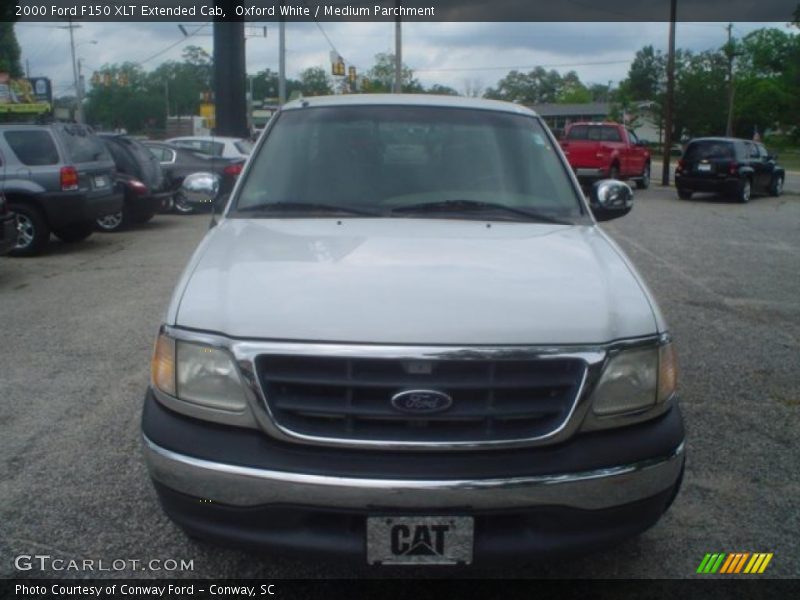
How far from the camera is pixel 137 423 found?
4.63m

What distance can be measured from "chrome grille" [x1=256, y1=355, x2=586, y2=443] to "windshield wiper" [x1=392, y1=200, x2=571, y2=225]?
1319 mm

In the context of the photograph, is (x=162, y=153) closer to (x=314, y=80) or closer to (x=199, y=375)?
(x=199, y=375)

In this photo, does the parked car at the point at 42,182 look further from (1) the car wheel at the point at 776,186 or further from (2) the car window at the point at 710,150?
(1) the car wheel at the point at 776,186

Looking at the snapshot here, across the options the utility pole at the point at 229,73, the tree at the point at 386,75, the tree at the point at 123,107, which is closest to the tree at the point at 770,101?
the tree at the point at 386,75

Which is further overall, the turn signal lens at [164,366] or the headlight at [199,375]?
the turn signal lens at [164,366]

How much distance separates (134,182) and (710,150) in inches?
572

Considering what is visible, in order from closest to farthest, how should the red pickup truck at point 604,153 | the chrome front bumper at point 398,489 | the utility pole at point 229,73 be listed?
the chrome front bumper at point 398,489
the utility pole at point 229,73
the red pickup truck at point 604,153

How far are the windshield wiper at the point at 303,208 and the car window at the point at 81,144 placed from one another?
329 inches

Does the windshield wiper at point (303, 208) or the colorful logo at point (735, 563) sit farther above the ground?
the windshield wiper at point (303, 208)

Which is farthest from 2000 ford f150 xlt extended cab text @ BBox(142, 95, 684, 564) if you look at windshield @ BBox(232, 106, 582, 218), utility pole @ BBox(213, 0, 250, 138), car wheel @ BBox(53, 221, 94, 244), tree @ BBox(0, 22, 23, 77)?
tree @ BBox(0, 22, 23, 77)

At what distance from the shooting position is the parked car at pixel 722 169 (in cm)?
2066

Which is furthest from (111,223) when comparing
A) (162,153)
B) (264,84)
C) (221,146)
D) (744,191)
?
(264,84)

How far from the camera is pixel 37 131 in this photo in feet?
36.3

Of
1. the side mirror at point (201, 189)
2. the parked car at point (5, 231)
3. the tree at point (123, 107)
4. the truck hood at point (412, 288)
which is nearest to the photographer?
the truck hood at point (412, 288)
